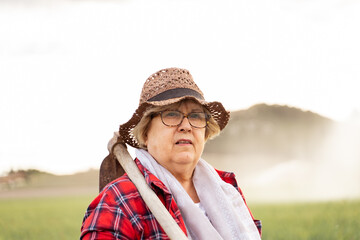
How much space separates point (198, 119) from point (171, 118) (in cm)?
17

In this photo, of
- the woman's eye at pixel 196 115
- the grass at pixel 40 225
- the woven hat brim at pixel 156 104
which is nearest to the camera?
the woven hat brim at pixel 156 104

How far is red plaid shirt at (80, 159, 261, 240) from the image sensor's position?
2.00 meters

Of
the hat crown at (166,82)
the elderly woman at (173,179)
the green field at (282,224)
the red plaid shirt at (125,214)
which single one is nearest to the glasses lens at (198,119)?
the elderly woman at (173,179)

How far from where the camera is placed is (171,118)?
231 cm

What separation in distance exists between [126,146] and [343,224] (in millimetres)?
4258

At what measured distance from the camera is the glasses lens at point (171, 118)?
7.54ft

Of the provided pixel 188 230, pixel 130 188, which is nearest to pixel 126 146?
pixel 130 188

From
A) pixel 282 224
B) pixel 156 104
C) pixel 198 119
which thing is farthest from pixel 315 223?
pixel 156 104

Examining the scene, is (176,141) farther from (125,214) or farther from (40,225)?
(40,225)

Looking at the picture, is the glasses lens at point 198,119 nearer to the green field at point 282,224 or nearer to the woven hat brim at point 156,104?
the woven hat brim at point 156,104

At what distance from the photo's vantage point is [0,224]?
7094 mm

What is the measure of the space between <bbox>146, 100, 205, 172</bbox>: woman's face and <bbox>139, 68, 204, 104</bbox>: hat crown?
0.11 m

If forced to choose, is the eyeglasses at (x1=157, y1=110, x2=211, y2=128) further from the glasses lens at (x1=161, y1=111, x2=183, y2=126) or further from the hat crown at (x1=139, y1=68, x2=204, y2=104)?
the hat crown at (x1=139, y1=68, x2=204, y2=104)

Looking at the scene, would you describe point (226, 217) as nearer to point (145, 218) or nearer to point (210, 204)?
point (210, 204)
